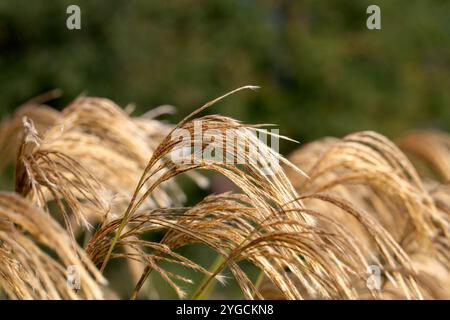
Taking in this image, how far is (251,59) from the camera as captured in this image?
8.41m

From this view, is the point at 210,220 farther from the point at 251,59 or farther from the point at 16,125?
the point at 251,59

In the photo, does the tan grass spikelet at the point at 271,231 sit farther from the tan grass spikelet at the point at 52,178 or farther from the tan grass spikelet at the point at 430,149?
the tan grass spikelet at the point at 430,149

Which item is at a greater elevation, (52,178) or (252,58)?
(52,178)

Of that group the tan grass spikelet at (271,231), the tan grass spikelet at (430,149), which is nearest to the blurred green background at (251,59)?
the tan grass spikelet at (430,149)

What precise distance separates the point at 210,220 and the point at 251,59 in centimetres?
701

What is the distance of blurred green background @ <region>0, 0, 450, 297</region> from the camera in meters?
7.84

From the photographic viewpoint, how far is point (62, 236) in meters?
1.10

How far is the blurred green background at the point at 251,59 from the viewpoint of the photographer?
7840mm

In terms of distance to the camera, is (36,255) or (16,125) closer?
(36,255)

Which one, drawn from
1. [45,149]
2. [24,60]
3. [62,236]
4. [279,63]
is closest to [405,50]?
A: [279,63]

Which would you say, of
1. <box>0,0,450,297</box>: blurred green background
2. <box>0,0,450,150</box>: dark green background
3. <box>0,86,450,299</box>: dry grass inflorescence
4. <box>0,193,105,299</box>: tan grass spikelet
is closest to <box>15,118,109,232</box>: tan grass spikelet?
<box>0,86,450,299</box>: dry grass inflorescence

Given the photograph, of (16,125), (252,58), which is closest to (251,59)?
(252,58)
